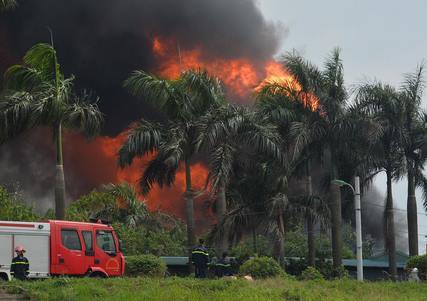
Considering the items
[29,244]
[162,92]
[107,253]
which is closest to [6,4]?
[29,244]

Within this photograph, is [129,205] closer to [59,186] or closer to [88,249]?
[59,186]

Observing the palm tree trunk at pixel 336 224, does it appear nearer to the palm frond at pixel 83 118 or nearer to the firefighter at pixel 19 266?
the palm frond at pixel 83 118

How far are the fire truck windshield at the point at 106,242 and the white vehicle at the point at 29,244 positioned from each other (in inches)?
85.7

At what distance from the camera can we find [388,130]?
38.1 meters

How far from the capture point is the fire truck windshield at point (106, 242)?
87.6 ft

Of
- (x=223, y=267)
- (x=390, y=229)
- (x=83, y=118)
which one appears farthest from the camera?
(x=390, y=229)

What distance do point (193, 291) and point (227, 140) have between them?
1462 centimetres

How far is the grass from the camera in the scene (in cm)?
1827

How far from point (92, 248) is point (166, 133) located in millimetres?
9370

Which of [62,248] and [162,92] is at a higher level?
[162,92]

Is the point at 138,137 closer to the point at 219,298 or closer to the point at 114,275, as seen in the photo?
the point at 114,275

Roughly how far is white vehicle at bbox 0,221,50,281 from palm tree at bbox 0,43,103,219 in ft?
18.5

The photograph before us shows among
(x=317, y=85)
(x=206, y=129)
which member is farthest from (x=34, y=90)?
(x=317, y=85)

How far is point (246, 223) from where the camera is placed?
3484 cm
